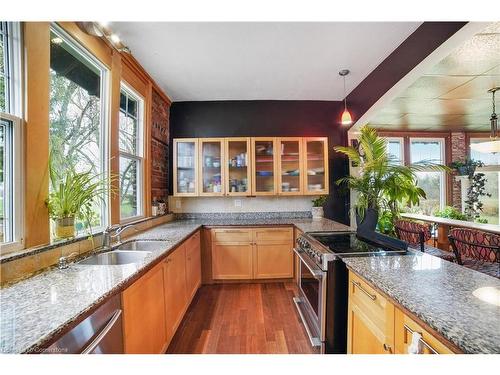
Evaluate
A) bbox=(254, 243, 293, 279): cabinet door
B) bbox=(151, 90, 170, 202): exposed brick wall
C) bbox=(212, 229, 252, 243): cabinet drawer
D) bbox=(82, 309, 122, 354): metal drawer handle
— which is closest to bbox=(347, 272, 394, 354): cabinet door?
bbox=(82, 309, 122, 354): metal drawer handle

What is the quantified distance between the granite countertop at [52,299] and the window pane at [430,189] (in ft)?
20.1

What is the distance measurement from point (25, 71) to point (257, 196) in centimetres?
282

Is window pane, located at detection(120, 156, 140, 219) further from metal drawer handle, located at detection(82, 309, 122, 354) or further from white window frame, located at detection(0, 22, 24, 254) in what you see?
metal drawer handle, located at detection(82, 309, 122, 354)

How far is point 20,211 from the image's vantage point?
4.42 feet

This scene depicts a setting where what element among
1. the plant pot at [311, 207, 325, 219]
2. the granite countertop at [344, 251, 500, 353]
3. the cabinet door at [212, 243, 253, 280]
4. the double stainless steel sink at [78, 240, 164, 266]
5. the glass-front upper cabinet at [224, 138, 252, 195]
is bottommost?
the cabinet door at [212, 243, 253, 280]

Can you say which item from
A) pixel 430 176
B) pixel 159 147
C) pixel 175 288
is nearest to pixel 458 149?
pixel 430 176

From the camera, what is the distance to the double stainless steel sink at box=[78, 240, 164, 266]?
1.71m

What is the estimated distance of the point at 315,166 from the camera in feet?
11.6

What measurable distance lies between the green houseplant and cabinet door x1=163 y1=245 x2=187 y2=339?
2071mm

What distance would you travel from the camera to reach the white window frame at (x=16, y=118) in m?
1.33

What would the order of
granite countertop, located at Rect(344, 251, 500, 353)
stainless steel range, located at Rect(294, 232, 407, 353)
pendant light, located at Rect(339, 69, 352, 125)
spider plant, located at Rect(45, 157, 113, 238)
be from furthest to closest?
1. pendant light, located at Rect(339, 69, 352, 125)
2. stainless steel range, located at Rect(294, 232, 407, 353)
3. spider plant, located at Rect(45, 157, 113, 238)
4. granite countertop, located at Rect(344, 251, 500, 353)
